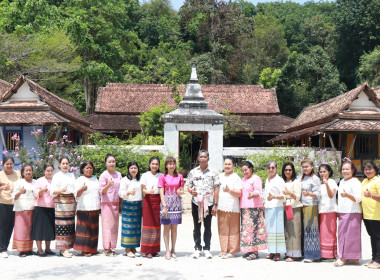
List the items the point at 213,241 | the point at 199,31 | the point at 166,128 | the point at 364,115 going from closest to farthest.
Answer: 1. the point at 213,241
2. the point at 166,128
3. the point at 364,115
4. the point at 199,31

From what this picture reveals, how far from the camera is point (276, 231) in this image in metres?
6.42

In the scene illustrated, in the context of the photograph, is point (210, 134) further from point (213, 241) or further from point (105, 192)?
point (105, 192)

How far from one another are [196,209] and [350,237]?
7.47 feet

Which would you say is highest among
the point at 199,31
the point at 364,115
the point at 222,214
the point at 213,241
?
the point at 199,31

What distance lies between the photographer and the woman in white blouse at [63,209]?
260 inches

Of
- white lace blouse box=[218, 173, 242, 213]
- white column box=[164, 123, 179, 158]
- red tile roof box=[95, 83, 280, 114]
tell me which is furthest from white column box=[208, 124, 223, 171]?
red tile roof box=[95, 83, 280, 114]

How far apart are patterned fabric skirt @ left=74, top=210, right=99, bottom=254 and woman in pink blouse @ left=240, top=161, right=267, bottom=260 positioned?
226 cm

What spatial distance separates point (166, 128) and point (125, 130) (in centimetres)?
739

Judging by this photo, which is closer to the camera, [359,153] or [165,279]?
[165,279]

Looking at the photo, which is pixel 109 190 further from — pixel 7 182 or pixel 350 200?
pixel 350 200

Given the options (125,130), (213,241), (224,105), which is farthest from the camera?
(224,105)

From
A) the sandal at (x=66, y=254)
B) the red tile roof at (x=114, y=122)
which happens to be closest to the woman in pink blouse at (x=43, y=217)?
the sandal at (x=66, y=254)

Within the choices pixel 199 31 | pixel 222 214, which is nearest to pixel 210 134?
pixel 222 214

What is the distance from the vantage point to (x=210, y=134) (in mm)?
14859
